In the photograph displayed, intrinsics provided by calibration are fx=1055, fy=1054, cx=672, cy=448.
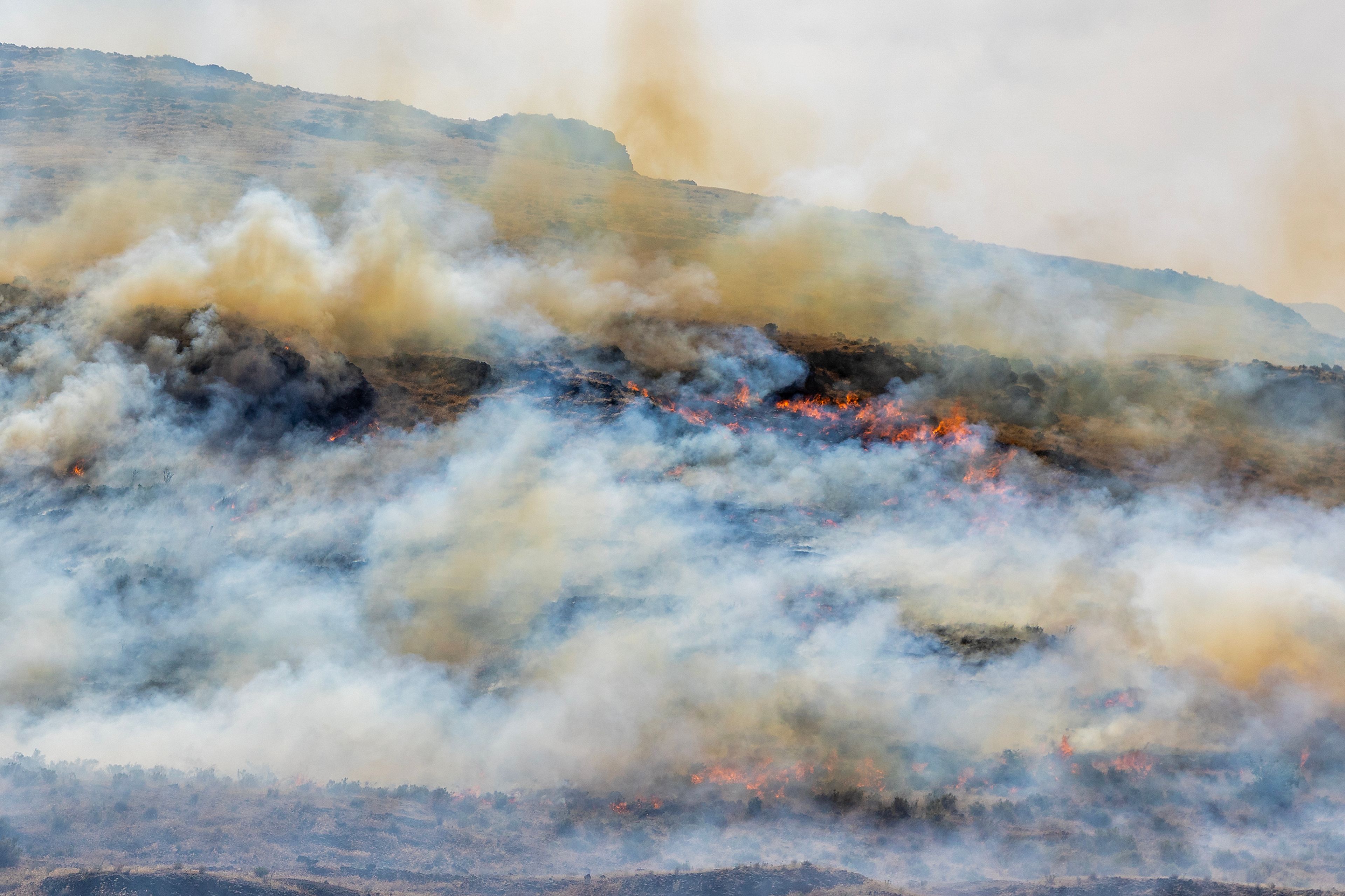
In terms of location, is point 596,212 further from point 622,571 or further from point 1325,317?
point 1325,317

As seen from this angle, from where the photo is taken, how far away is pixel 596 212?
6297 centimetres

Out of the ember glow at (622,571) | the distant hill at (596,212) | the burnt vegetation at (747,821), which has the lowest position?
the burnt vegetation at (747,821)

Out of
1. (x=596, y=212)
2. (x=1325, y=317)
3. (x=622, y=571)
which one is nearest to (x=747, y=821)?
(x=622, y=571)

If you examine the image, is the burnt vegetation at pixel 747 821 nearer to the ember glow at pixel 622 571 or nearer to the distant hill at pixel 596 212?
the ember glow at pixel 622 571

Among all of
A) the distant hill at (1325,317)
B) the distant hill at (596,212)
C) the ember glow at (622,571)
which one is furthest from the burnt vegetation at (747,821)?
the distant hill at (1325,317)

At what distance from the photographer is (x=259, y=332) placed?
139ft

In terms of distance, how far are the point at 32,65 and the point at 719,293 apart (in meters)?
55.1

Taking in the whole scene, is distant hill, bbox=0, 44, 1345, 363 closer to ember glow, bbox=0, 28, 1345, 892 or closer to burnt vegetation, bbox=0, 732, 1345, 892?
ember glow, bbox=0, 28, 1345, 892

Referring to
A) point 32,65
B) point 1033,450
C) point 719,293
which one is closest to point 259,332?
point 719,293

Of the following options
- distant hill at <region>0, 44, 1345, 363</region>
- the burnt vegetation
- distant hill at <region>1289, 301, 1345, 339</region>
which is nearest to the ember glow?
the burnt vegetation

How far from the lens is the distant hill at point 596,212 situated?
5553cm

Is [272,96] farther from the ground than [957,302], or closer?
farther from the ground

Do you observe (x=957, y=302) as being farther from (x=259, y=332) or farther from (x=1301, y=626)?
(x=259, y=332)

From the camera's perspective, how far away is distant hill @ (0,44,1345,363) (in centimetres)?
5553
